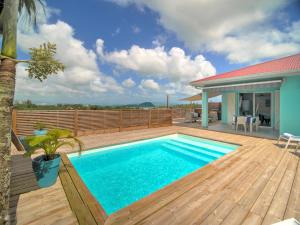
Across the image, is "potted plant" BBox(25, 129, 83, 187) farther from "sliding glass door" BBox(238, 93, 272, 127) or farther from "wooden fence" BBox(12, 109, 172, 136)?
"sliding glass door" BBox(238, 93, 272, 127)

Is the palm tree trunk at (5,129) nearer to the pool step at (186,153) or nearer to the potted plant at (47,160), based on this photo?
the potted plant at (47,160)

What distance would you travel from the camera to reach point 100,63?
57.0ft

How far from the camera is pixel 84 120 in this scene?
27.3 feet

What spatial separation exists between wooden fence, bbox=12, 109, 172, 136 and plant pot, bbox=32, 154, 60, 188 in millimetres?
5234

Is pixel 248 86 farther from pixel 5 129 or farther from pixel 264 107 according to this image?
pixel 5 129

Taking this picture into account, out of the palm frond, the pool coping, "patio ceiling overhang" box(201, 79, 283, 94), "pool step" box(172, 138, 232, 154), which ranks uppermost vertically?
A: the palm frond

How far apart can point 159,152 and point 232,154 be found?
10.4 ft

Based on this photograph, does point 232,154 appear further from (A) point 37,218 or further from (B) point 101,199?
(A) point 37,218

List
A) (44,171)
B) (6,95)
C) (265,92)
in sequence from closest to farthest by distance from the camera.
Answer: (6,95) → (44,171) → (265,92)

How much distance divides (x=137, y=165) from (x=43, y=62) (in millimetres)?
4572

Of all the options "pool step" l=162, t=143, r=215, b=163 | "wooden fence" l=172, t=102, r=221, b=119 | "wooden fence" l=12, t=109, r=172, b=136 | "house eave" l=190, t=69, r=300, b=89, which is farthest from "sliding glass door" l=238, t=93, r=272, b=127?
"wooden fence" l=12, t=109, r=172, b=136

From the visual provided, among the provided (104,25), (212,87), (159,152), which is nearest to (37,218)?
(159,152)

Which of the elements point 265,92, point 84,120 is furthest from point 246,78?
point 84,120

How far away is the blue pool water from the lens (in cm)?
391
